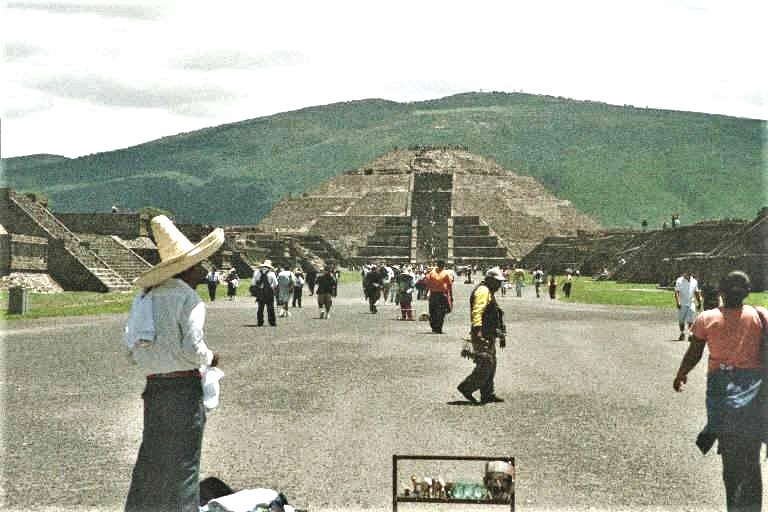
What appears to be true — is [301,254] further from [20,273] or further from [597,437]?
[597,437]

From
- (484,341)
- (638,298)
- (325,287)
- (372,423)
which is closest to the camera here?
(372,423)

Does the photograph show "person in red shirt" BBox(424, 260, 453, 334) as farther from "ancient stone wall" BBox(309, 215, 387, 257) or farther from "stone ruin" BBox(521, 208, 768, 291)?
"ancient stone wall" BBox(309, 215, 387, 257)

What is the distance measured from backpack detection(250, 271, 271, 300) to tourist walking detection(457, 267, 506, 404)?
13.8 meters

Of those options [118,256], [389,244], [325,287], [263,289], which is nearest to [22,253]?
[118,256]

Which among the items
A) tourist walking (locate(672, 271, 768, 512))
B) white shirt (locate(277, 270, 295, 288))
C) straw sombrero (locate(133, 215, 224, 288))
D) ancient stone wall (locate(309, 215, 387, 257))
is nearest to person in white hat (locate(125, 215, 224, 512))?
straw sombrero (locate(133, 215, 224, 288))

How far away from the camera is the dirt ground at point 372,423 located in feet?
28.1

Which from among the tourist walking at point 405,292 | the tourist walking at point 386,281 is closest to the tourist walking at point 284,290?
the tourist walking at point 405,292

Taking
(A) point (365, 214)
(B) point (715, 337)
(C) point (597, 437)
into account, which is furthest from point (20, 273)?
(A) point (365, 214)

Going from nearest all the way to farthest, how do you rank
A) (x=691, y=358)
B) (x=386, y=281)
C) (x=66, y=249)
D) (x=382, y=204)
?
(x=691, y=358)
(x=386, y=281)
(x=66, y=249)
(x=382, y=204)

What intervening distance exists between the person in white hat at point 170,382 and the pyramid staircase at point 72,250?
130ft

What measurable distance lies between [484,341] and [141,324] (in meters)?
7.71

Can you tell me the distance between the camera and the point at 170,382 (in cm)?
643

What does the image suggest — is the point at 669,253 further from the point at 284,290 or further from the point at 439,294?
the point at 439,294

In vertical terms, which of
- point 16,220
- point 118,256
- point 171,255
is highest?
point 16,220
